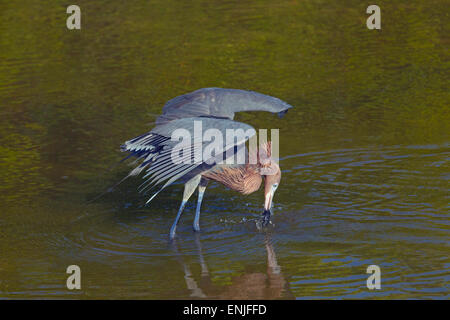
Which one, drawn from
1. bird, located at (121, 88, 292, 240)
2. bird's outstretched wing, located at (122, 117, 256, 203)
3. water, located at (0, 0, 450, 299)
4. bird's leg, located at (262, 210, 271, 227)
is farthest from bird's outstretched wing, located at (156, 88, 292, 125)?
water, located at (0, 0, 450, 299)

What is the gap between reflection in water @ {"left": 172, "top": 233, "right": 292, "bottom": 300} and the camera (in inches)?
265

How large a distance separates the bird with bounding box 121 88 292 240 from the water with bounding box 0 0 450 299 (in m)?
0.45

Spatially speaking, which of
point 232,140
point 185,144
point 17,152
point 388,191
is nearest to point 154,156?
point 185,144

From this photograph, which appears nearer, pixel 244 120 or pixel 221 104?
pixel 221 104

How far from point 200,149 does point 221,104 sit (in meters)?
0.80

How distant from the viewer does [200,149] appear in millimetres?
7453

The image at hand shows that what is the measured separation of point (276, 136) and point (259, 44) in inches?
238

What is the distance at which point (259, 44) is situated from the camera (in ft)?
53.8

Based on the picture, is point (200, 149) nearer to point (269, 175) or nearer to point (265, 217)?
point (269, 175)

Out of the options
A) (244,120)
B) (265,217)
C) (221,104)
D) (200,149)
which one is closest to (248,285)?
(265,217)

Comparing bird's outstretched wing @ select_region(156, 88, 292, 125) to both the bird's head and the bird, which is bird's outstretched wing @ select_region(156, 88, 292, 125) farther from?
the bird's head

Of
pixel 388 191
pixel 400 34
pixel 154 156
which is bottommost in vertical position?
pixel 388 191

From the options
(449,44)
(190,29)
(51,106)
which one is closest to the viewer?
(51,106)

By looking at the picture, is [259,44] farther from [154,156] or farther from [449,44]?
[154,156]
